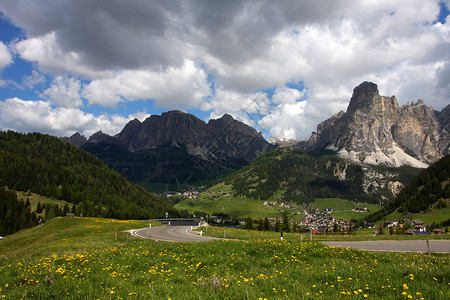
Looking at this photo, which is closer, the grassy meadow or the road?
the grassy meadow

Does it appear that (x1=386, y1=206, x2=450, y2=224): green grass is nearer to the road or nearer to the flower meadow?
the road

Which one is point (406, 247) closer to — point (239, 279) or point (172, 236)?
point (239, 279)

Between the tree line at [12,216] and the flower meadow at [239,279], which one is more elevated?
the flower meadow at [239,279]

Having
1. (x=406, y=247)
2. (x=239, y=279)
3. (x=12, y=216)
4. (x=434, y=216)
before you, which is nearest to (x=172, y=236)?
(x=406, y=247)

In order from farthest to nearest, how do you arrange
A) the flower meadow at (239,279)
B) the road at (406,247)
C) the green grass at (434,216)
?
the green grass at (434,216), the road at (406,247), the flower meadow at (239,279)

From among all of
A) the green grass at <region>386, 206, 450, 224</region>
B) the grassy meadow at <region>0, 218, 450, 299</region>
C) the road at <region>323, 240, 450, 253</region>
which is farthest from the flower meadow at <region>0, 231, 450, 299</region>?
the green grass at <region>386, 206, 450, 224</region>

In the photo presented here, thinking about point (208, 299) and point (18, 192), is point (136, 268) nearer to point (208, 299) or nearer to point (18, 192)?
point (208, 299)

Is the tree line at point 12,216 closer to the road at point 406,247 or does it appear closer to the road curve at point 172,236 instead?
the road curve at point 172,236

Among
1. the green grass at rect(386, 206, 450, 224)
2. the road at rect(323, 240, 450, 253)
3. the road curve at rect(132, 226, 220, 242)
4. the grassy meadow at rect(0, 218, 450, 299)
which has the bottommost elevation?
the green grass at rect(386, 206, 450, 224)

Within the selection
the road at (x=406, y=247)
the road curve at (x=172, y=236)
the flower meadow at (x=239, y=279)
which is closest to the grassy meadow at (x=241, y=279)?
the flower meadow at (x=239, y=279)

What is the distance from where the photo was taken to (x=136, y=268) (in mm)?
12898

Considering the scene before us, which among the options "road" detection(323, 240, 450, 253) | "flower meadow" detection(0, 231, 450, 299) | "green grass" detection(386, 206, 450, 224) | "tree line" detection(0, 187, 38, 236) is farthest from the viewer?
"green grass" detection(386, 206, 450, 224)

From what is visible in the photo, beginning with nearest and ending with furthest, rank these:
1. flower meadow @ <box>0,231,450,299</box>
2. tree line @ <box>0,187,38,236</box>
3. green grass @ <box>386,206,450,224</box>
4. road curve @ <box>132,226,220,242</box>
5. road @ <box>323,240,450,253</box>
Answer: flower meadow @ <box>0,231,450,299</box> → road @ <box>323,240,450,253</box> → road curve @ <box>132,226,220,242</box> → tree line @ <box>0,187,38,236</box> → green grass @ <box>386,206,450,224</box>

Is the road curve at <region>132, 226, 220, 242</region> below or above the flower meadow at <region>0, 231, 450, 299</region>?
below
